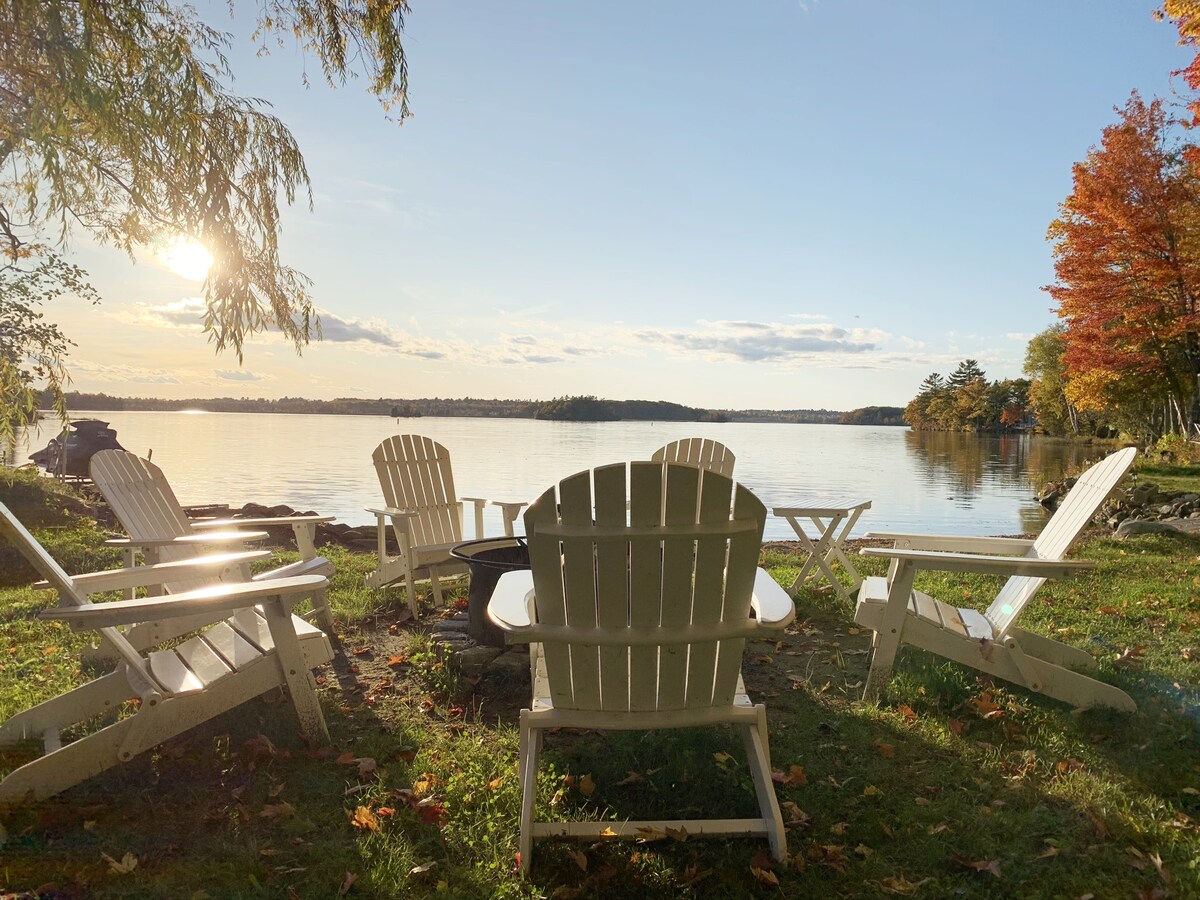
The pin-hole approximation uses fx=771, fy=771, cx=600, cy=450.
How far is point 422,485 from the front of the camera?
6027 millimetres

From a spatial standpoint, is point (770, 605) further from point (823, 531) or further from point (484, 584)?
point (823, 531)

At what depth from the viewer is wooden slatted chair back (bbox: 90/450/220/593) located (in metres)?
4.23

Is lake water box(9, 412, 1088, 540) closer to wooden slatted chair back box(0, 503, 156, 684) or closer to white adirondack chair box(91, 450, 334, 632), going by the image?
white adirondack chair box(91, 450, 334, 632)

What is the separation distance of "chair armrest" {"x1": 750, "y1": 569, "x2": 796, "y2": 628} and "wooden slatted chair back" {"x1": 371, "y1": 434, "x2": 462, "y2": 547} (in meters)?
3.46

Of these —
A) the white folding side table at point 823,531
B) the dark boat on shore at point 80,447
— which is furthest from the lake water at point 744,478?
the white folding side table at point 823,531

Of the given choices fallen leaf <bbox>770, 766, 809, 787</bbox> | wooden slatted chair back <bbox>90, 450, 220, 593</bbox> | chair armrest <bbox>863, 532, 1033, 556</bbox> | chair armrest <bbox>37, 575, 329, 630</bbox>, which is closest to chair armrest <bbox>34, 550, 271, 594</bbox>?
wooden slatted chair back <bbox>90, 450, 220, 593</bbox>

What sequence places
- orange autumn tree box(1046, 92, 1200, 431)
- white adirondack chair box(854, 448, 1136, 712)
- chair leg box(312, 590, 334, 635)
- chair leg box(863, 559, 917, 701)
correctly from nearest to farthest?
1. white adirondack chair box(854, 448, 1136, 712)
2. chair leg box(863, 559, 917, 701)
3. chair leg box(312, 590, 334, 635)
4. orange autumn tree box(1046, 92, 1200, 431)

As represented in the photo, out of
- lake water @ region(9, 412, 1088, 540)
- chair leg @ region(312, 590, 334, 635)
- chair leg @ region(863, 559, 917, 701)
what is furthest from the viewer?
lake water @ region(9, 412, 1088, 540)

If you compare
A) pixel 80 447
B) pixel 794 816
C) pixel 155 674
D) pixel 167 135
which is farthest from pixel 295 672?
pixel 80 447

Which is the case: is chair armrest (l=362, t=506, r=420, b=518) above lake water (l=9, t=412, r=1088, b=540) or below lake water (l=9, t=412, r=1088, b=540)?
above

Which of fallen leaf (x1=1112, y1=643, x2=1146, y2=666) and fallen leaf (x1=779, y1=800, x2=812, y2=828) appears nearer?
fallen leaf (x1=779, y1=800, x2=812, y2=828)

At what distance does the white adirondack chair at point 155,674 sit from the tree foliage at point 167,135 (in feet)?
9.20

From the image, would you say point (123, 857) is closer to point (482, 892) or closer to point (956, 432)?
point (482, 892)

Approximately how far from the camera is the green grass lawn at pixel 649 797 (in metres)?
2.26
